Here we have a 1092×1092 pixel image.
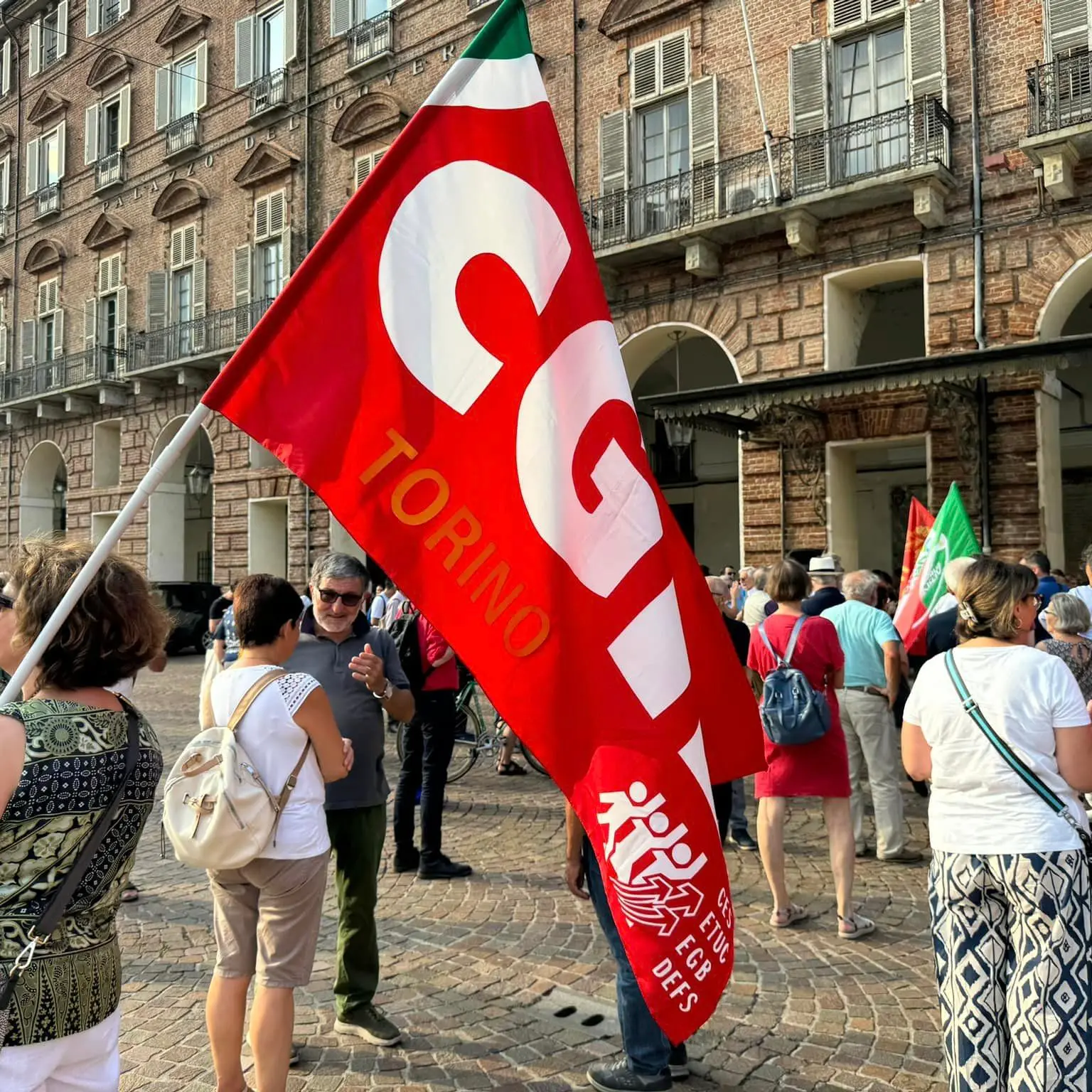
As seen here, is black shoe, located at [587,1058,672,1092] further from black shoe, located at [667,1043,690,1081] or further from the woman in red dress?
the woman in red dress

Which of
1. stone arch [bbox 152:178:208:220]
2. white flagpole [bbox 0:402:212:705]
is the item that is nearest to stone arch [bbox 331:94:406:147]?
stone arch [bbox 152:178:208:220]

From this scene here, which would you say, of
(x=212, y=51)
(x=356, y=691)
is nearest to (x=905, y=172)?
(x=356, y=691)

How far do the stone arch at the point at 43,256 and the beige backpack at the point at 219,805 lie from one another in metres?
26.4

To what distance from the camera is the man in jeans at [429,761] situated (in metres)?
5.61

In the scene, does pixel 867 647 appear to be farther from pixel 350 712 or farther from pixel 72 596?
pixel 72 596

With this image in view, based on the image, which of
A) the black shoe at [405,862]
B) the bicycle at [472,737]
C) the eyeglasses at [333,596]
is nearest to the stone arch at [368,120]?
the bicycle at [472,737]

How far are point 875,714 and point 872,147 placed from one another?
987 cm

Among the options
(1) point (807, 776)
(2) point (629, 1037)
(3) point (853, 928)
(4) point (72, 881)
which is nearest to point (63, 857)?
(4) point (72, 881)

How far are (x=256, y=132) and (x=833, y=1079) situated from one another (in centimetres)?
2138

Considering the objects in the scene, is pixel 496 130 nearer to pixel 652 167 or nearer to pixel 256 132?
pixel 652 167

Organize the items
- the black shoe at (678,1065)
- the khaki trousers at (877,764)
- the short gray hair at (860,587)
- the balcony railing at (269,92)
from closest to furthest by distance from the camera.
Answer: the black shoe at (678,1065)
the khaki trousers at (877,764)
the short gray hair at (860,587)
the balcony railing at (269,92)

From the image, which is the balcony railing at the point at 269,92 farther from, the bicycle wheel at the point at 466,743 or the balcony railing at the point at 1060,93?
the bicycle wheel at the point at 466,743

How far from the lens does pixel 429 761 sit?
582cm

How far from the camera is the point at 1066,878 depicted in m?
2.64
